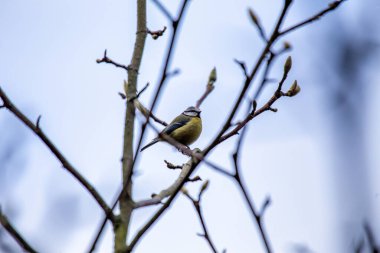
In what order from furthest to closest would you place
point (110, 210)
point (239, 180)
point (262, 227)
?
1. point (110, 210)
2. point (239, 180)
3. point (262, 227)

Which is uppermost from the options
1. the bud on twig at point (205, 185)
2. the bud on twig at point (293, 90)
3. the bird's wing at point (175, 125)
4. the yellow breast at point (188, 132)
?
the bud on twig at point (205, 185)

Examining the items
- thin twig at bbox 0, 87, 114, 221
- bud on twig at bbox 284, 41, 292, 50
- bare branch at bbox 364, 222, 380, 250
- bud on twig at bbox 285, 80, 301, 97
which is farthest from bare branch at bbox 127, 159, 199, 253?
bud on twig at bbox 285, 80, 301, 97

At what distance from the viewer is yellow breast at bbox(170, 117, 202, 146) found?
7.47 metres

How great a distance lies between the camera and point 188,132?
7.58 metres

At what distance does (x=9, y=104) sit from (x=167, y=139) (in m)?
0.61

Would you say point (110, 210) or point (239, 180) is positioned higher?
point (110, 210)

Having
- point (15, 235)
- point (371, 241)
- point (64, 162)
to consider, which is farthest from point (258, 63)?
point (15, 235)

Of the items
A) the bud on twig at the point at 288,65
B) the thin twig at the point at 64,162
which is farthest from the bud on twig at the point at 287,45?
the thin twig at the point at 64,162

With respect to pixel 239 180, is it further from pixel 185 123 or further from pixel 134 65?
pixel 185 123

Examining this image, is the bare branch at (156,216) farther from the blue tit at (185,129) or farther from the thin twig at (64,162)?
the blue tit at (185,129)

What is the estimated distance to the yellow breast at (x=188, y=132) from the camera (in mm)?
7474

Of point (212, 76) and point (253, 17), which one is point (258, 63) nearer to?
point (253, 17)

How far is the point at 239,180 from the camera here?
5.62 ft

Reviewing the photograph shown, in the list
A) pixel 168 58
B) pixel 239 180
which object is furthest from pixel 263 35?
pixel 239 180
